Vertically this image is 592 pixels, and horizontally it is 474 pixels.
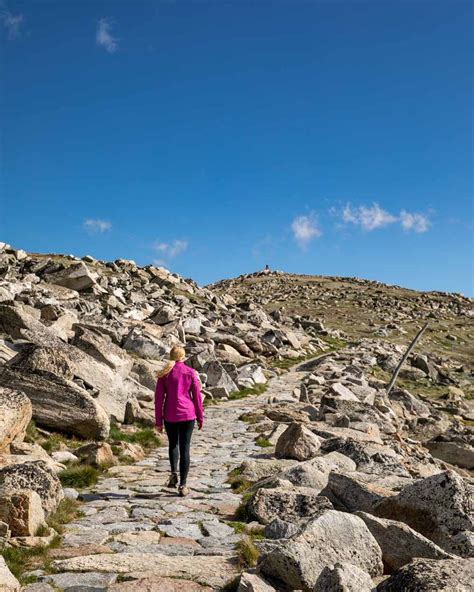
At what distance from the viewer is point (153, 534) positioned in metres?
6.64

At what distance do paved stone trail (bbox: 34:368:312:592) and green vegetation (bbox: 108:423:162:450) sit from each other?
1159 millimetres

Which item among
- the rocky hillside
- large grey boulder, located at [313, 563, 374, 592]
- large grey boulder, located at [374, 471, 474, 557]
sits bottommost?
large grey boulder, located at [313, 563, 374, 592]

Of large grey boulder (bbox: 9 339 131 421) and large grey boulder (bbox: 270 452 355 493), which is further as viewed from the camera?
large grey boulder (bbox: 9 339 131 421)

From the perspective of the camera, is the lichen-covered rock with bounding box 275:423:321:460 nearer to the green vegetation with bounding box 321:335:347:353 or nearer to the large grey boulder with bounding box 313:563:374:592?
the large grey boulder with bounding box 313:563:374:592

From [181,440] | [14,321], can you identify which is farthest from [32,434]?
[14,321]

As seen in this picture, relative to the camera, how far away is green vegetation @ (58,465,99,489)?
29.0 feet

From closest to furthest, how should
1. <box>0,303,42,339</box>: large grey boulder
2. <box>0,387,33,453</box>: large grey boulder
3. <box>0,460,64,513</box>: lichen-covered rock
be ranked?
<box>0,460,64,513</box>: lichen-covered rock, <box>0,387,33,453</box>: large grey boulder, <box>0,303,42,339</box>: large grey boulder

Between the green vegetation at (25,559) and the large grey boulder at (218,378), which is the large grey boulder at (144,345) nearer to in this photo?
the large grey boulder at (218,378)

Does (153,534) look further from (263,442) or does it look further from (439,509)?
(263,442)

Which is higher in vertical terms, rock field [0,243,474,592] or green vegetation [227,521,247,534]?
rock field [0,243,474,592]

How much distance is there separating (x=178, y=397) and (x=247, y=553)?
3.72m

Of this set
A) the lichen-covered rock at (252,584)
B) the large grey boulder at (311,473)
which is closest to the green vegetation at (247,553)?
the lichen-covered rock at (252,584)

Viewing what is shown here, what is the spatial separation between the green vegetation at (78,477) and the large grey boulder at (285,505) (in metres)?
3.02

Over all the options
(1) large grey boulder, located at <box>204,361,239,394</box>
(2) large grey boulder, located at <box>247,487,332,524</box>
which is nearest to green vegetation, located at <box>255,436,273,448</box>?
(2) large grey boulder, located at <box>247,487,332,524</box>
